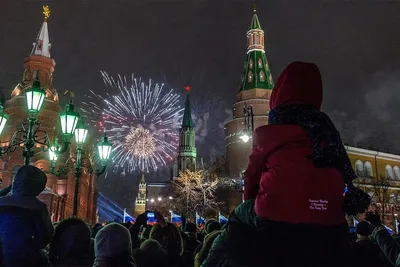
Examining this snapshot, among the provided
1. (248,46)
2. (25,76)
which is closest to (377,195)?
(248,46)

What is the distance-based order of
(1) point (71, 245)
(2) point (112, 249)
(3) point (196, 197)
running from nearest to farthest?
(2) point (112, 249), (1) point (71, 245), (3) point (196, 197)

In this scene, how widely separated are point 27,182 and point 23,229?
1.86 ft

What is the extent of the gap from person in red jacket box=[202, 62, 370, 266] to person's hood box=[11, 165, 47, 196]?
2.80 m

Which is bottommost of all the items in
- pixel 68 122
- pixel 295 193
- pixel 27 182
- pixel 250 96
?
pixel 295 193

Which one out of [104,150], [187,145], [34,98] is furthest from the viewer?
[187,145]

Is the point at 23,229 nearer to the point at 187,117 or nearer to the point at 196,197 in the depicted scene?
the point at 196,197

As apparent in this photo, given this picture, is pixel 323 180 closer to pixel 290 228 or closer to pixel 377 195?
pixel 290 228

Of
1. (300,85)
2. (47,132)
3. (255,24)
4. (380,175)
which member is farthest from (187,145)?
(300,85)

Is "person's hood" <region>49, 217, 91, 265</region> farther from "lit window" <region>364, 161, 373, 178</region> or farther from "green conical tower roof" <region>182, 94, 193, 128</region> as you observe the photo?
"green conical tower roof" <region>182, 94, 193, 128</region>

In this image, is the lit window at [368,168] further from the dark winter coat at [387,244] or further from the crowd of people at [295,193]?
the crowd of people at [295,193]

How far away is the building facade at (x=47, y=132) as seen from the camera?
162 ft

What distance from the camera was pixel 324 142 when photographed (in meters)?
2.58

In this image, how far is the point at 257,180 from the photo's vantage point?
2637 millimetres

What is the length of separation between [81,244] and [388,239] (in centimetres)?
437
